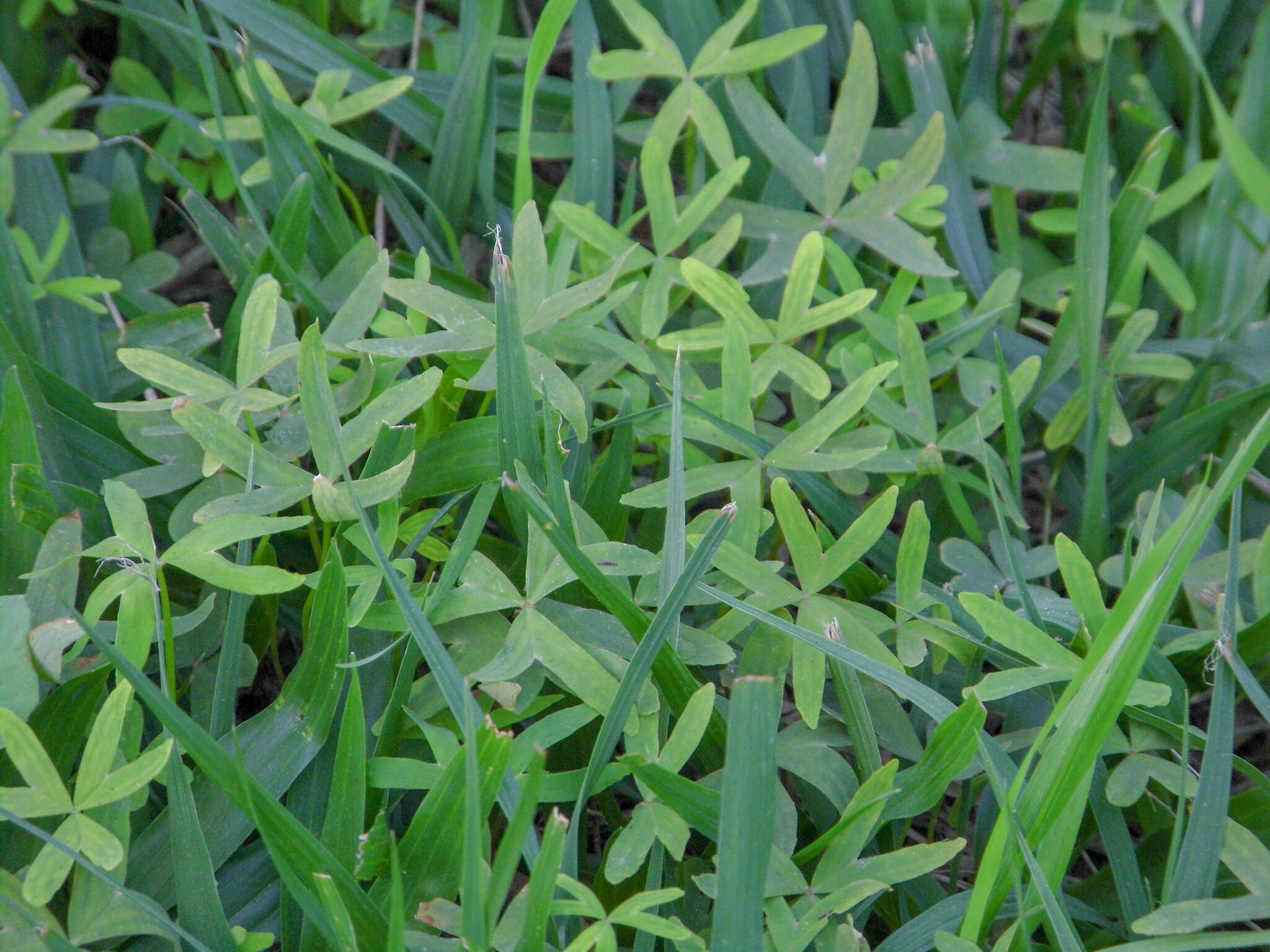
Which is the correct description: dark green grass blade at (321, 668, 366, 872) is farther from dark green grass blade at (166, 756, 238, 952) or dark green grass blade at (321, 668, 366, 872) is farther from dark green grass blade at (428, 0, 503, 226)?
dark green grass blade at (428, 0, 503, 226)

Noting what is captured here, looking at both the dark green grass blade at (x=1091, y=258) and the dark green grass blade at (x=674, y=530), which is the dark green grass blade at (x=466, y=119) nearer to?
the dark green grass blade at (x=674, y=530)

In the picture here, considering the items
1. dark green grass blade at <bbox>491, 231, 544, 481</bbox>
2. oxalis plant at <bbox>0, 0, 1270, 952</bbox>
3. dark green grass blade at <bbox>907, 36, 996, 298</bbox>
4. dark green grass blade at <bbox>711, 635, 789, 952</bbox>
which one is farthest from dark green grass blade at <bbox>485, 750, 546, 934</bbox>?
dark green grass blade at <bbox>907, 36, 996, 298</bbox>

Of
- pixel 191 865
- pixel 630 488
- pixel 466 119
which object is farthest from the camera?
pixel 466 119

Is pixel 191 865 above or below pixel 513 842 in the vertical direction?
below

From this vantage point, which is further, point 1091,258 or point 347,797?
point 1091,258

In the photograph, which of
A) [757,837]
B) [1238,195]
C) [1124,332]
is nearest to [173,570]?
[757,837]

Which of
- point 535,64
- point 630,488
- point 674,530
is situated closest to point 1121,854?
point 674,530

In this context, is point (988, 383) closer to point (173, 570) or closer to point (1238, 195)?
point (1238, 195)

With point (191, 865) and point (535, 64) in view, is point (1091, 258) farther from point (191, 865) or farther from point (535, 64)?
point (191, 865)

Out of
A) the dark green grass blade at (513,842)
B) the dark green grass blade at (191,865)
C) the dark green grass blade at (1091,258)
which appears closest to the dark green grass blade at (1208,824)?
the dark green grass blade at (1091,258)
